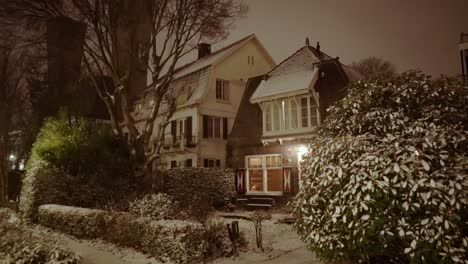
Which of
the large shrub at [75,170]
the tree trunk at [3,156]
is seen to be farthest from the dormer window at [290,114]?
the tree trunk at [3,156]

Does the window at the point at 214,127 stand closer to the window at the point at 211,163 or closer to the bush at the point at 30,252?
the window at the point at 211,163

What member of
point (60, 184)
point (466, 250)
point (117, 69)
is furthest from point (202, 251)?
point (117, 69)

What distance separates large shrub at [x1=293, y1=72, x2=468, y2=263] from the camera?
16.1 feet

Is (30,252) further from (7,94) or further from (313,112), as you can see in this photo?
(7,94)

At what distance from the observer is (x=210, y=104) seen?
24.8m

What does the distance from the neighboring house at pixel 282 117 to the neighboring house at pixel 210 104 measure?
177cm

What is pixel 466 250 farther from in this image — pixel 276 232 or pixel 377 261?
pixel 276 232

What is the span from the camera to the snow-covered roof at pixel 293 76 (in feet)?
66.0

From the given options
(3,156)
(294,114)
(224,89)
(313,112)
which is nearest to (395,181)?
(313,112)

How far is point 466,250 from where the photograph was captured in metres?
4.89

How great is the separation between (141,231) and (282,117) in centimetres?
1258

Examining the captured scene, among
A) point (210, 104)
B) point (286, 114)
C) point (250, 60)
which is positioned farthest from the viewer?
point (250, 60)

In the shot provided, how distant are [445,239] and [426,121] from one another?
2348mm

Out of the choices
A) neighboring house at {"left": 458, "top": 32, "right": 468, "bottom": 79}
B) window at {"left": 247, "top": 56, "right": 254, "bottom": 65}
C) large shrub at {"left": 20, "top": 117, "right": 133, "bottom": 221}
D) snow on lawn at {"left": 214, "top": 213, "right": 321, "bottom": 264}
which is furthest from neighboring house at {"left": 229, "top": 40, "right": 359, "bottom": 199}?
large shrub at {"left": 20, "top": 117, "right": 133, "bottom": 221}
